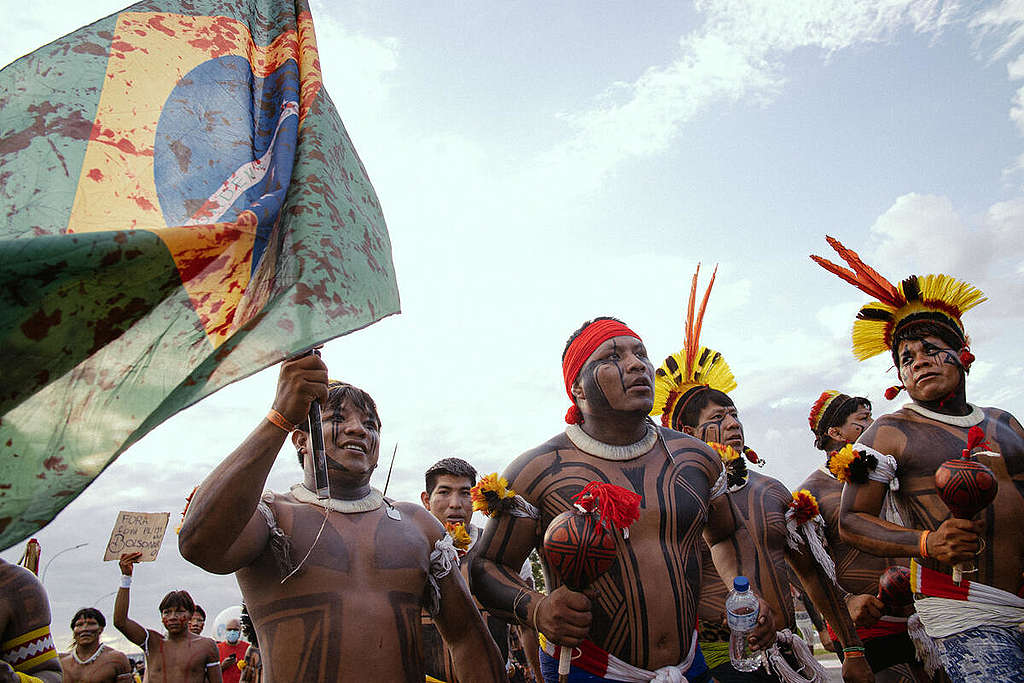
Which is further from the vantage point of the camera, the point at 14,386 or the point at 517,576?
the point at 517,576

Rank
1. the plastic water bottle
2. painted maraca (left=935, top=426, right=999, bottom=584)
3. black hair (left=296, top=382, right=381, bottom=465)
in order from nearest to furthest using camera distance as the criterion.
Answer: black hair (left=296, top=382, right=381, bottom=465), painted maraca (left=935, top=426, right=999, bottom=584), the plastic water bottle

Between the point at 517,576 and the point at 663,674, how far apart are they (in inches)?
32.2

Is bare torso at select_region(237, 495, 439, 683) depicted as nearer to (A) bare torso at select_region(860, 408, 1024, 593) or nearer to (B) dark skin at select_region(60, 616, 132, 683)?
(A) bare torso at select_region(860, 408, 1024, 593)

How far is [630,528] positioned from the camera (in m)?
3.55

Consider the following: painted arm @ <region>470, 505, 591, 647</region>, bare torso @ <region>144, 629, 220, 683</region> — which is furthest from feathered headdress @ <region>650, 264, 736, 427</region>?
bare torso @ <region>144, 629, 220, 683</region>

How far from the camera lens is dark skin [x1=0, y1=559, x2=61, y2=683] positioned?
13.2 ft

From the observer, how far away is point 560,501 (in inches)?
143

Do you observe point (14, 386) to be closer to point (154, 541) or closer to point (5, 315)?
point (5, 315)

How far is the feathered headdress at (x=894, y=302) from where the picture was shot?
4777 millimetres

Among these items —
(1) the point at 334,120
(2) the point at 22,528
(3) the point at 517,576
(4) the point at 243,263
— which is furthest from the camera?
(3) the point at 517,576

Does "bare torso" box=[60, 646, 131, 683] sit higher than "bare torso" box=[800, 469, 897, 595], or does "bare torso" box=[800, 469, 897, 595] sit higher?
"bare torso" box=[800, 469, 897, 595]

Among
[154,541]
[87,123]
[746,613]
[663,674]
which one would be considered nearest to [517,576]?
[663,674]

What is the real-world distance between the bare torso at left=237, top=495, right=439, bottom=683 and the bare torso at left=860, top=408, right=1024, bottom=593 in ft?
10.0

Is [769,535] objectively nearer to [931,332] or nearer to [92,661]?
[931,332]
